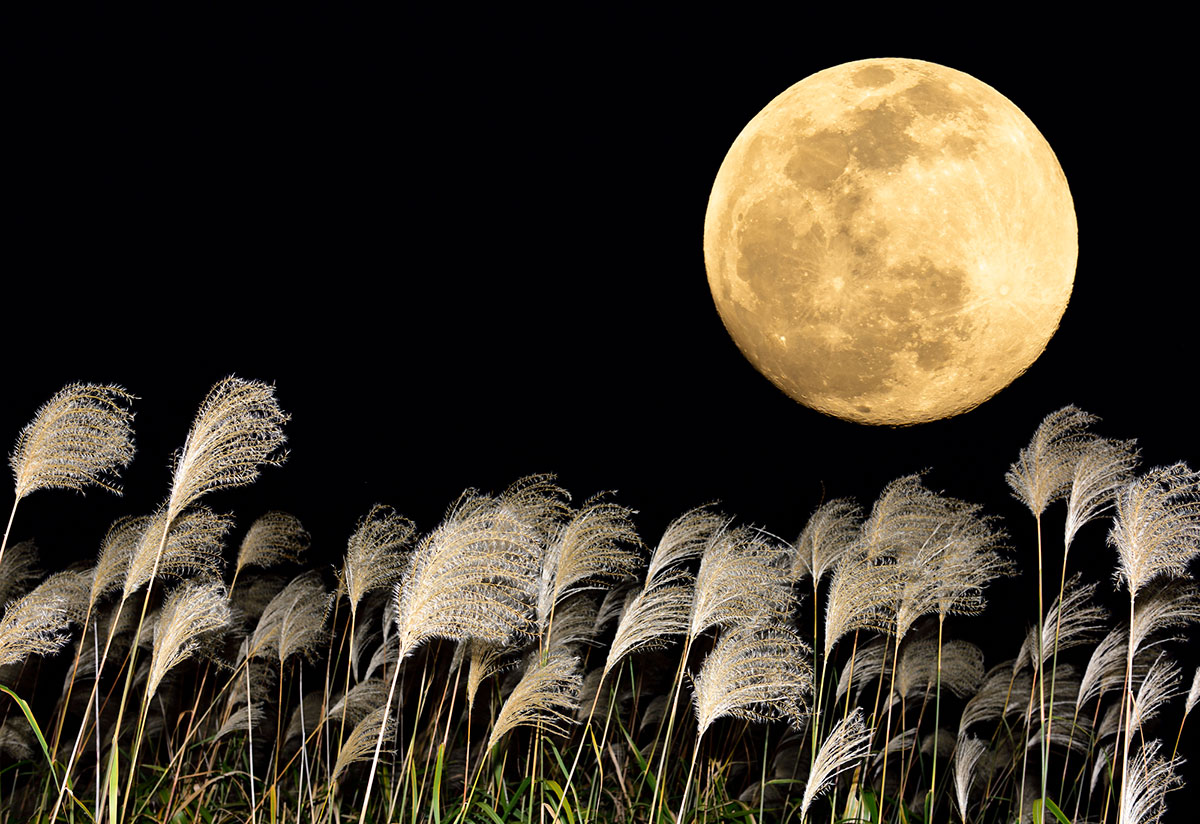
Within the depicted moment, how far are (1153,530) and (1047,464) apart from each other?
1.80ft

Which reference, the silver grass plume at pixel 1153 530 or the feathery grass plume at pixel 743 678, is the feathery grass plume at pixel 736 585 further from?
the silver grass plume at pixel 1153 530

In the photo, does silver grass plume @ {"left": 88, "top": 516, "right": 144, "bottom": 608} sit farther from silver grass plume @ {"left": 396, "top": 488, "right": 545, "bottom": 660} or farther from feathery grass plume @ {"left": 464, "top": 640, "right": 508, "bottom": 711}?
silver grass plume @ {"left": 396, "top": 488, "right": 545, "bottom": 660}

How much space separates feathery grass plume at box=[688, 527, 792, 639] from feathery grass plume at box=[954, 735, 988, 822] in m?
0.82

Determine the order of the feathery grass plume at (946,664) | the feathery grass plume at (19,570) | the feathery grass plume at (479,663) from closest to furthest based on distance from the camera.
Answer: the feathery grass plume at (479,663) → the feathery grass plume at (946,664) → the feathery grass plume at (19,570)

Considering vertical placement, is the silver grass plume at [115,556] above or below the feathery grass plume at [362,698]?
above

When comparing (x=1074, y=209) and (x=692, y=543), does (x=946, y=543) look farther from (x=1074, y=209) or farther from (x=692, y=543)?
(x=1074, y=209)

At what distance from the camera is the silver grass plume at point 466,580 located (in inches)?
99.0

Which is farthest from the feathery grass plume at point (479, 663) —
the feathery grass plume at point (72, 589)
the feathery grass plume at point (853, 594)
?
the feathery grass plume at point (72, 589)

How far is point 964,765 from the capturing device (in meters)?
3.64

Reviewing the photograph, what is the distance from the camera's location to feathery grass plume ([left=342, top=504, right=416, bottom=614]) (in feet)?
11.9

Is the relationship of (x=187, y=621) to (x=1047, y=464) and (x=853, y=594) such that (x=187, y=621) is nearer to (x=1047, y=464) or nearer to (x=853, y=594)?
(x=853, y=594)

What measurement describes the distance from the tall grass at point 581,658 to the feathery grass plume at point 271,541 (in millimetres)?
11

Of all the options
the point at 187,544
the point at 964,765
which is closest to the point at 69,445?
the point at 187,544

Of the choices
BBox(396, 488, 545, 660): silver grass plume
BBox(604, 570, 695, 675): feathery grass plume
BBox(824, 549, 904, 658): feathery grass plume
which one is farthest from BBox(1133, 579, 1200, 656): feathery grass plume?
BBox(396, 488, 545, 660): silver grass plume
